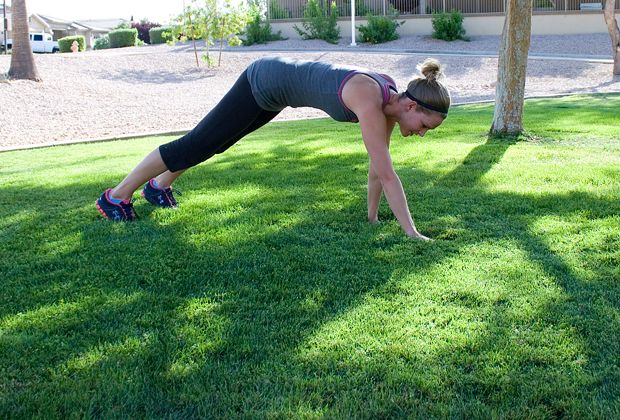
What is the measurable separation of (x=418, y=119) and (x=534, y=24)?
28.1 metres

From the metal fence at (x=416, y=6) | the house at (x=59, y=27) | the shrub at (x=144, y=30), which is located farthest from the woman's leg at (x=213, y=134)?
the house at (x=59, y=27)

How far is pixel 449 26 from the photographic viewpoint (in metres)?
28.7

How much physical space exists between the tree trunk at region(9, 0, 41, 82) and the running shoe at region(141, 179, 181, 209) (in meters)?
13.8

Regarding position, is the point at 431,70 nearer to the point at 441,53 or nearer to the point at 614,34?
the point at 614,34

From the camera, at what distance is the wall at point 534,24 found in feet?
94.9

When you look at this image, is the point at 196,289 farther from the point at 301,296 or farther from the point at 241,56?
the point at 241,56

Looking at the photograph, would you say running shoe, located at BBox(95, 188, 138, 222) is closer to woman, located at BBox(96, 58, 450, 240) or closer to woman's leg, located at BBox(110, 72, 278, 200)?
woman, located at BBox(96, 58, 450, 240)

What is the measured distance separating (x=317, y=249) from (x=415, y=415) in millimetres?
1868

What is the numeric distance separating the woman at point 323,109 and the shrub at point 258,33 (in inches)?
1038

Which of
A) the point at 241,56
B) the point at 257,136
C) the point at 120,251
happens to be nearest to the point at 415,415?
the point at 120,251

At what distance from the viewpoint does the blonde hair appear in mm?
3789

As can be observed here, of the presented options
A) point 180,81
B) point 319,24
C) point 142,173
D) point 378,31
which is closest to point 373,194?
point 142,173

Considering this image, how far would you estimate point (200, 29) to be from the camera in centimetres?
2308

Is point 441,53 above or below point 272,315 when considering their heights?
above
